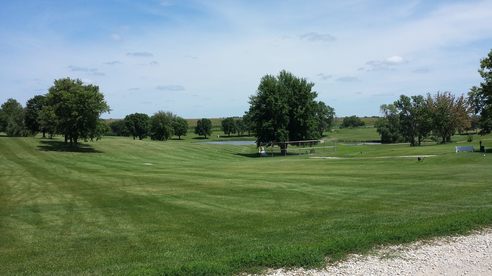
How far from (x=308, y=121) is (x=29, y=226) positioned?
6603 cm

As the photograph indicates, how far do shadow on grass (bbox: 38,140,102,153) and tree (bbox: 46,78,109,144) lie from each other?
6.31 ft

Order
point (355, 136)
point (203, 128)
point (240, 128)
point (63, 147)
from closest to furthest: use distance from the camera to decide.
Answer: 1. point (63, 147)
2. point (355, 136)
3. point (203, 128)
4. point (240, 128)

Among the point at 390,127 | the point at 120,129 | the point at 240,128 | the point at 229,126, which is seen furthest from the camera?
the point at 229,126

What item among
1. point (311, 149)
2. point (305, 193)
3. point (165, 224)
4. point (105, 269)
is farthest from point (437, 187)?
point (311, 149)

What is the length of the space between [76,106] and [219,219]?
4492 cm

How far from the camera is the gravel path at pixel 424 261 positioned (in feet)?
28.0

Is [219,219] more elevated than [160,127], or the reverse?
[160,127]

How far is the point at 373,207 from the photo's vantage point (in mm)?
16078

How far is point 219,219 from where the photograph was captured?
584 inches

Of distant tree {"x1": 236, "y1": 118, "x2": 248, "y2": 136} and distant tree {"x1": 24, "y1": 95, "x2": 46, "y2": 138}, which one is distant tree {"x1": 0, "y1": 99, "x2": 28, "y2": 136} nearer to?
distant tree {"x1": 24, "y1": 95, "x2": 46, "y2": 138}

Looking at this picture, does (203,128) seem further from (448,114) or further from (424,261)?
(424,261)

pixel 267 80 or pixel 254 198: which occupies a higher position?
pixel 267 80

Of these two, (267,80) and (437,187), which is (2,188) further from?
(267,80)

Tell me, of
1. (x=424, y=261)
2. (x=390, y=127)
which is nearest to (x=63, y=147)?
(x=424, y=261)
